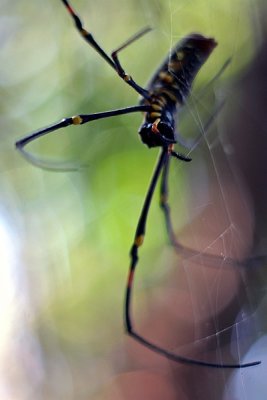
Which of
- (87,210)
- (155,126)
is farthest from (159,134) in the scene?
(87,210)

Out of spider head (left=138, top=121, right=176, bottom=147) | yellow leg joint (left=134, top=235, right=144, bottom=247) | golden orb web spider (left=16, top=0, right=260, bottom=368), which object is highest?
golden orb web spider (left=16, top=0, right=260, bottom=368)

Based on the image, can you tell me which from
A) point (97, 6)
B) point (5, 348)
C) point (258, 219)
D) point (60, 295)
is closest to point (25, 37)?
point (97, 6)

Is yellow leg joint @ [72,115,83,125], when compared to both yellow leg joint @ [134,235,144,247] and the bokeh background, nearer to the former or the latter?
yellow leg joint @ [134,235,144,247]

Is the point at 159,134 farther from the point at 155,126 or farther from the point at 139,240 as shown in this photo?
the point at 139,240

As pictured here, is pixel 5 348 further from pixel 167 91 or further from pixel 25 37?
pixel 167 91

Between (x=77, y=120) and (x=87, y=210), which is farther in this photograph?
(x=87, y=210)

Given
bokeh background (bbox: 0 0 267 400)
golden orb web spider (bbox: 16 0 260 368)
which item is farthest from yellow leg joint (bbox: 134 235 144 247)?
bokeh background (bbox: 0 0 267 400)

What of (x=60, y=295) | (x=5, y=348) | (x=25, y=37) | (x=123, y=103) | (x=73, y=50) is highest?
(x=25, y=37)

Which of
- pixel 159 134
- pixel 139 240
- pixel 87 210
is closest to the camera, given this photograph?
pixel 159 134
